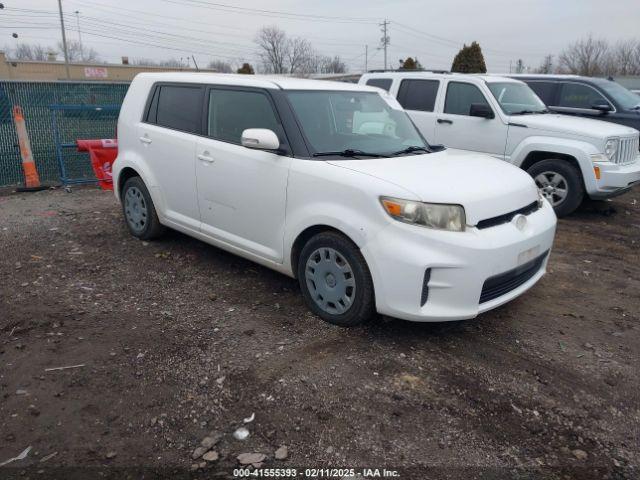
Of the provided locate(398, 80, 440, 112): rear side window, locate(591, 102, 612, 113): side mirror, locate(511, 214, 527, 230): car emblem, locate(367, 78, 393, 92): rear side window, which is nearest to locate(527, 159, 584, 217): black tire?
locate(398, 80, 440, 112): rear side window

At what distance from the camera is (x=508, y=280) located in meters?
3.79

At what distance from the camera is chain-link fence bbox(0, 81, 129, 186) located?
8.67 m

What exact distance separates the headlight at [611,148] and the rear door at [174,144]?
5.60 meters

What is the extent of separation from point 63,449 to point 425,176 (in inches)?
111

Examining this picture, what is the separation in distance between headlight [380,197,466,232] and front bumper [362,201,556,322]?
0.17 ft

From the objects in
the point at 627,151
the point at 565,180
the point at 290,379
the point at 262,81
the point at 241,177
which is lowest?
the point at 290,379

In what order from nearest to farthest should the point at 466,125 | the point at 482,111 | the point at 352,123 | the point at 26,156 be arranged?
the point at 352,123 → the point at 482,111 → the point at 466,125 → the point at 26,156

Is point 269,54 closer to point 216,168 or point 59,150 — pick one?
point 59,150

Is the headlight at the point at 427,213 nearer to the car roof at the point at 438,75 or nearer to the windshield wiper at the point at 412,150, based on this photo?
the windshield wiper at the point at 412,150

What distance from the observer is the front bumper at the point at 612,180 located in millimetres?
7211

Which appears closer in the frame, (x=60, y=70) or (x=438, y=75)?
(x=438, y=75)

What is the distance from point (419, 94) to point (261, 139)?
5.38 meters

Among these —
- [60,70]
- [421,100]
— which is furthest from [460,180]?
[60,70]

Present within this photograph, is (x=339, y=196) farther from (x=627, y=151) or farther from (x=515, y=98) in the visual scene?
(x=627, y=151)
